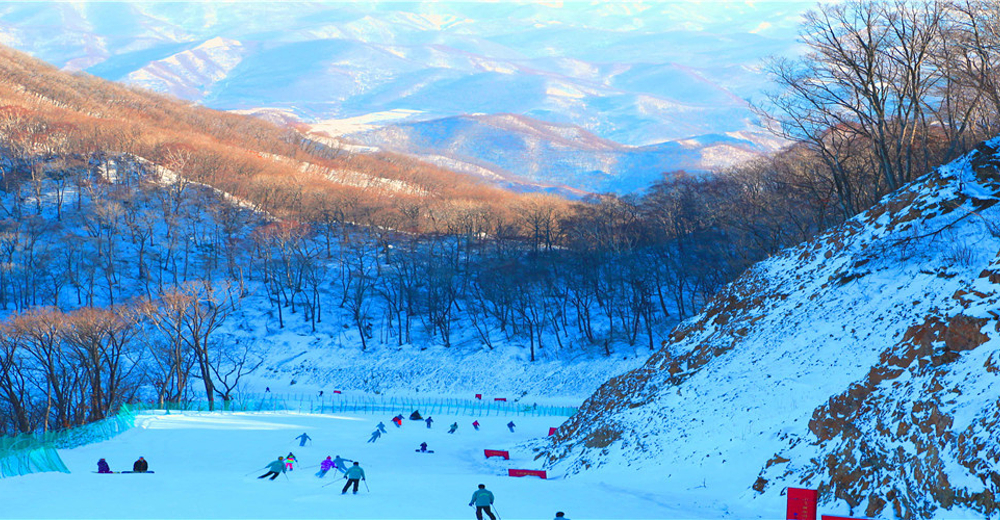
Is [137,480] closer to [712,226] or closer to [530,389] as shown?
[530,389]

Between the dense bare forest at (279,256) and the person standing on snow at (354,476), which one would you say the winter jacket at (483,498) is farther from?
the dense bare forest at (279,256)

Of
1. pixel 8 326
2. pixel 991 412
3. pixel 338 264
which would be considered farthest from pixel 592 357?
pixel 991 412

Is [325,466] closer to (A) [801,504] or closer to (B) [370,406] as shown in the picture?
(A) [801,504]

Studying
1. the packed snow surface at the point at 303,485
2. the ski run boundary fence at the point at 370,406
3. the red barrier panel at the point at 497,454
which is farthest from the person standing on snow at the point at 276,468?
the ski run boundary fence at the point at 370,406

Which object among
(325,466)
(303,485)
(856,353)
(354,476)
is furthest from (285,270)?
(856,353)

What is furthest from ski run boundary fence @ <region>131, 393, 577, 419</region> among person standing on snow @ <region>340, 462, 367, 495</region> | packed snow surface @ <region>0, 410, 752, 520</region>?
person standing on snow @ <region>340, 462, 367, 495</region>
